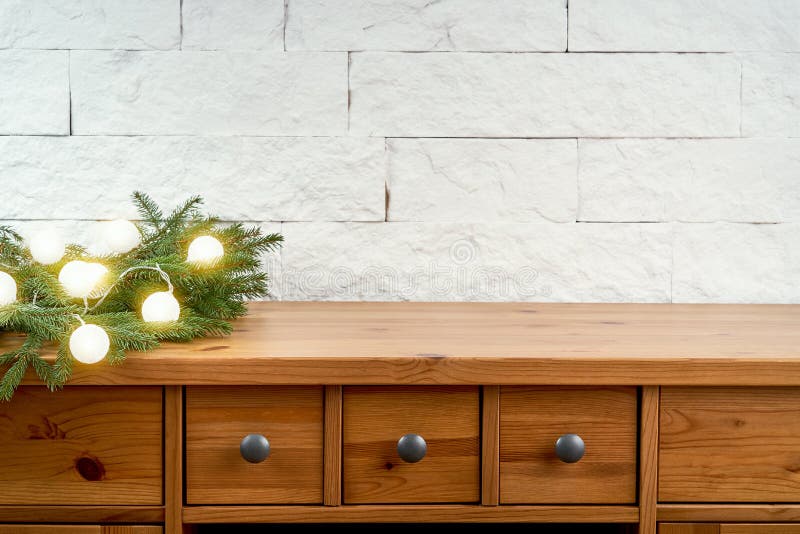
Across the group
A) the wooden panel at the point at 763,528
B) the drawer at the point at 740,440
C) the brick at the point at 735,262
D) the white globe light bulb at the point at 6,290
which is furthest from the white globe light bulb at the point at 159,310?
the brick at the point at 735,262

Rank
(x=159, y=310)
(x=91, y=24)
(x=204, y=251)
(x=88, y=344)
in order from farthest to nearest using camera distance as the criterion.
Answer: (x=91, y=24), (x=204, y=251), (x=159, y=310), (x=88, y=344)

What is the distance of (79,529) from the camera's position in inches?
31.4

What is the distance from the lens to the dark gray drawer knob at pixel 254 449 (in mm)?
785

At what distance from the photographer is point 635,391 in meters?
0.81

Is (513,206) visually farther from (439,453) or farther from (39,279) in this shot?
(39,279)

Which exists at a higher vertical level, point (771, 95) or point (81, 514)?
point (771, 95)

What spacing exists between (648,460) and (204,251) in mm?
667

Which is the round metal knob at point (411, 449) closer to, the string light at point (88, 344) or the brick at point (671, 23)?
the string light at point (88, 344)

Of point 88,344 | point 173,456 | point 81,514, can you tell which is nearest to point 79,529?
point 81,514

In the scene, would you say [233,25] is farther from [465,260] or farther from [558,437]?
[558,437]

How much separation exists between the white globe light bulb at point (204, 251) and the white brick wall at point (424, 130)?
0.38 meters

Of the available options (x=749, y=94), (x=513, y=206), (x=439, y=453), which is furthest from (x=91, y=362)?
(x=749, y=94)

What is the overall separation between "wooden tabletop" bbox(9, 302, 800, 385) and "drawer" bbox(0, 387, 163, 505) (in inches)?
1.5

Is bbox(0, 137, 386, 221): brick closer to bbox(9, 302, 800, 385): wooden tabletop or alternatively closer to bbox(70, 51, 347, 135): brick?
bbox(70, 51, 347, 135): brick
